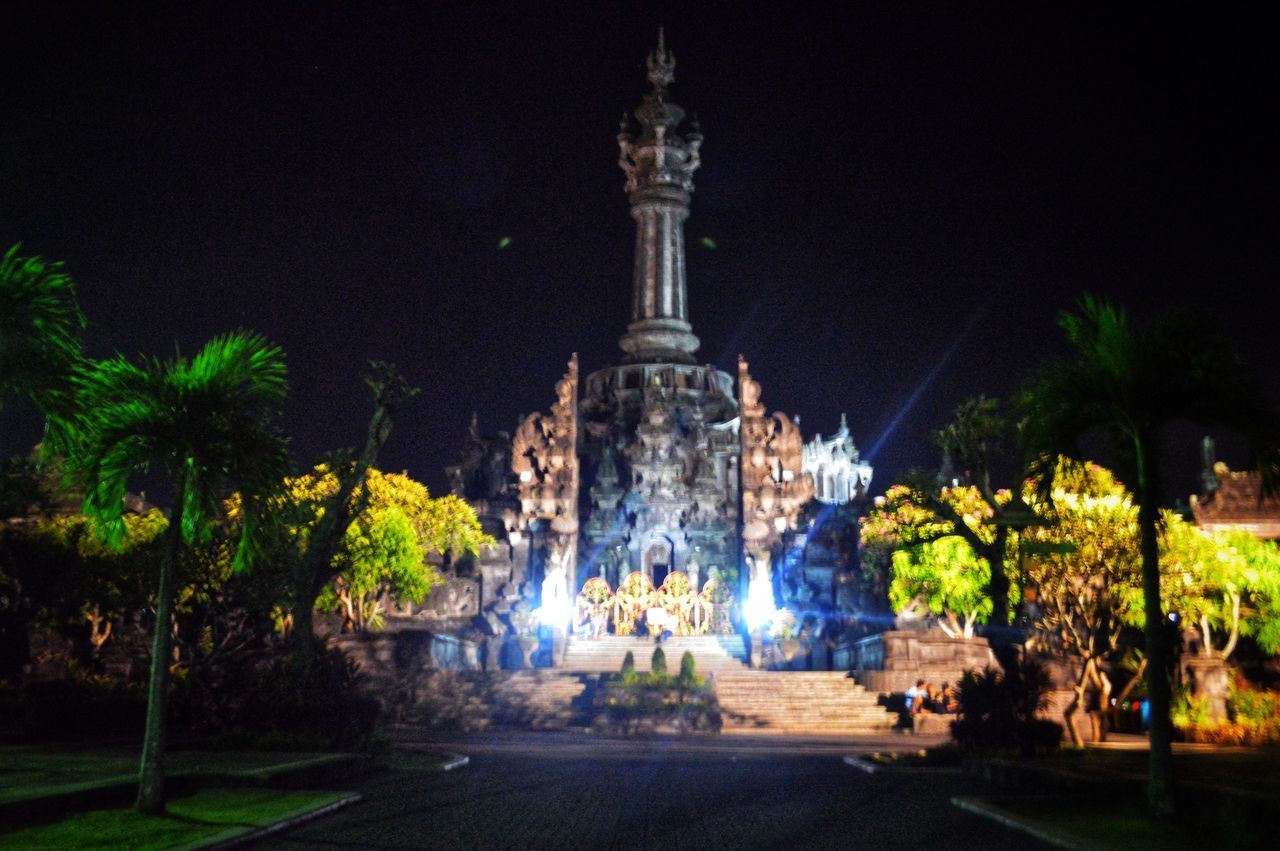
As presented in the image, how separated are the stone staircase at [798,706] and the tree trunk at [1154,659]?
22545 millimetres

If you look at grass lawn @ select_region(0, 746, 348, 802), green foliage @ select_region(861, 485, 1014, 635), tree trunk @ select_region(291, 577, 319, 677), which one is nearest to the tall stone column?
green foliage @ select_region(861, 485, 1014, 635)

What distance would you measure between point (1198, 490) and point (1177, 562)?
30909mm

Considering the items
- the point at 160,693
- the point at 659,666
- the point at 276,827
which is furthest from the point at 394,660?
the point at 276,827

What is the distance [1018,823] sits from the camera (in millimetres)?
15633

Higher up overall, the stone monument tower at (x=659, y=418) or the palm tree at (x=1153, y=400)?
the stone monument tower at (x=659, y=418)

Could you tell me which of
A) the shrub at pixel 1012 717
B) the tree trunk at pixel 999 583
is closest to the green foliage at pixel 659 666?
the shrub at pixel 1012 717

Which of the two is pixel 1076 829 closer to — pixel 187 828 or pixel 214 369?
pixel 187 828

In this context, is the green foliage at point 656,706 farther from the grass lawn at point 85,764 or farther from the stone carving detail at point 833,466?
the stone carving detail at point 833,466

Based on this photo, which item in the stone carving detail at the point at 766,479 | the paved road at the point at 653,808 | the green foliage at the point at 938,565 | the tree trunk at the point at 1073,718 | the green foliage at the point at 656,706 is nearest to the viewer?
the paved road at the point at 653,808

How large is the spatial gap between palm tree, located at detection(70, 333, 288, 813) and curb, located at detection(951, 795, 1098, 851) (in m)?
11.4

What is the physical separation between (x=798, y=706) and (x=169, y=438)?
2925cm

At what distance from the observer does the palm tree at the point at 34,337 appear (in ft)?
49.9

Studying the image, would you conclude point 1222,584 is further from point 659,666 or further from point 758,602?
point 758,602

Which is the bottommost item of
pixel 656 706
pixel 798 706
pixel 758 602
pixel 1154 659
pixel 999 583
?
pixel 798 706
